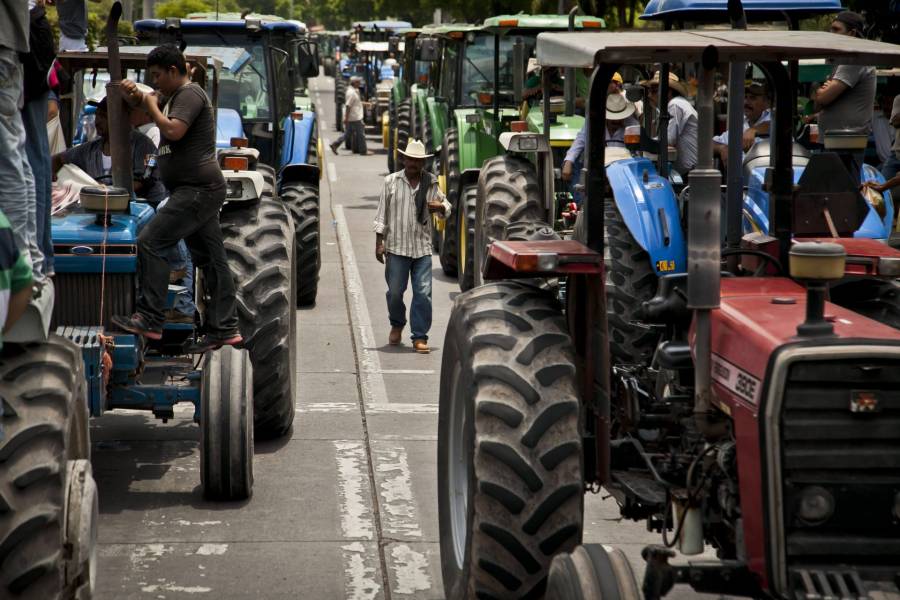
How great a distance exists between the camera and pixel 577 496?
519 cm

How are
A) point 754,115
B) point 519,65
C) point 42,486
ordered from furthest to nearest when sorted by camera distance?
point 519,65 → point 754,115 → point 42,486

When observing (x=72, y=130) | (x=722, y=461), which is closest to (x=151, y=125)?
(x=72, y=130)

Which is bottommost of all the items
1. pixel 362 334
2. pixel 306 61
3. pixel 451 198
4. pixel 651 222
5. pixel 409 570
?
pixel 409 570

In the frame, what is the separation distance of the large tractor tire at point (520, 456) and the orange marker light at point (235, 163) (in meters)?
4.14

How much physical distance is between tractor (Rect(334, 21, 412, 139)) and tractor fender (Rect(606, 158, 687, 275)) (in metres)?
24.7

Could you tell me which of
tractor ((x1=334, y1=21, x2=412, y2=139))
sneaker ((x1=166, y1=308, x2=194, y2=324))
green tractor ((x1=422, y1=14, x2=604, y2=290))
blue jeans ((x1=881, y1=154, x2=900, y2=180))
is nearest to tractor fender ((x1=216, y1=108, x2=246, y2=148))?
green tractor ((x1=422, y1=14, x2=604, y2=290))

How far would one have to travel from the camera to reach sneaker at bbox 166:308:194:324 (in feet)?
27.6

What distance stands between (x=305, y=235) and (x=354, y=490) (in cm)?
572

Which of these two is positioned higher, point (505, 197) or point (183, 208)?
point (183, 208)

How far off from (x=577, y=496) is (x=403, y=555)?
218cm

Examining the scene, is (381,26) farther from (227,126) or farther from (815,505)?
(815,505)

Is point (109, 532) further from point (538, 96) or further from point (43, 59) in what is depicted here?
point (538, 96)

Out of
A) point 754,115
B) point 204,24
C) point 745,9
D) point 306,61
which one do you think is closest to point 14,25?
point 754,115

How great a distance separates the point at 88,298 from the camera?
25.1ft
